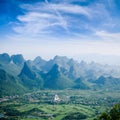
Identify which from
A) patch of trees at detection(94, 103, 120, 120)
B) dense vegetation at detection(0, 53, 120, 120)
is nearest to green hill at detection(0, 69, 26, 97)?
dense vegetation at detection(0, 53, 120, 120)

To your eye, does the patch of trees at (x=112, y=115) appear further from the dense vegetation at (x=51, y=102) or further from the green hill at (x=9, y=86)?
the green hill at (x=9, y=86)

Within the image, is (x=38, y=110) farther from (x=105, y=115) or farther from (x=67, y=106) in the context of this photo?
(x=105, y=115)

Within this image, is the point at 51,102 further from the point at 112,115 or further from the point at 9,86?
the point at 112,115

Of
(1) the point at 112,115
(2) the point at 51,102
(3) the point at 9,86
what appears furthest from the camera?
(3) the point at 9,86

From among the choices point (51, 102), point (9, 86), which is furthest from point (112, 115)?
point (9, 86)

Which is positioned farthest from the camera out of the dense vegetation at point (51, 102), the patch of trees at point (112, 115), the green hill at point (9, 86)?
the green hill at point (9, 86)

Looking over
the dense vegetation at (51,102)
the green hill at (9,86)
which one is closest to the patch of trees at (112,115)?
the dense vegetation at (51,102)

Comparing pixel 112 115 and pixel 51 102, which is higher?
pixel 112 115

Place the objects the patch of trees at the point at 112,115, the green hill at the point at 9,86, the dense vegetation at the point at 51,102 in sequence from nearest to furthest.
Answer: the patch of trees at the point at 112,115 → the dense vegetation at the point at 51,102 → the green hill at the point at 9,86

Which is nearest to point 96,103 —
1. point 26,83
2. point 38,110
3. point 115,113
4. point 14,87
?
point 38,110

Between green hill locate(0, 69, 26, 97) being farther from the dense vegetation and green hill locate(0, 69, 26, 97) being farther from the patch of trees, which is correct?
the patch of trees

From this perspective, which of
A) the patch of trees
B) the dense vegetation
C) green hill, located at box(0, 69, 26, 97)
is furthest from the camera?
green hill, located at box(0, 69, 26, 97)
